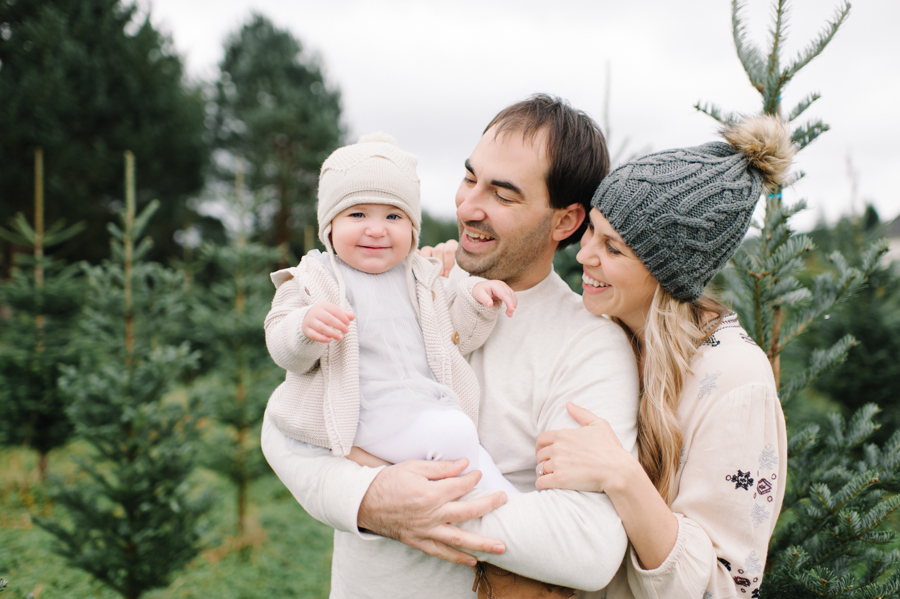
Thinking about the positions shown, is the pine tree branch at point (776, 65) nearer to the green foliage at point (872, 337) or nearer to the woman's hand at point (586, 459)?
the woman's hand at point (586, 459)

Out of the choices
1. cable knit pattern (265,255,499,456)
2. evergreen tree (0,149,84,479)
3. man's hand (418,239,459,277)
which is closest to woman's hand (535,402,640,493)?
cable knit pattern (265,255,499,456)

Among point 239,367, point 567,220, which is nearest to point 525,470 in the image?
point 567,220

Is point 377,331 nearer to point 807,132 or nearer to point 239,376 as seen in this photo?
point 807,132

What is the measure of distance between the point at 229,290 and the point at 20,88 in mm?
10189

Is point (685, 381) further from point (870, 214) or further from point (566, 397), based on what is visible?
point (870, 214)

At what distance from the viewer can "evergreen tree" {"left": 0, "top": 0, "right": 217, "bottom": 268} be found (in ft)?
35.7

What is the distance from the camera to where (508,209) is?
1.92 meters

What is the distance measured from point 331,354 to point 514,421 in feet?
2.14

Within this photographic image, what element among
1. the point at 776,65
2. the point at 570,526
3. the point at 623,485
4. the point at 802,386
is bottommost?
the point at 570,526

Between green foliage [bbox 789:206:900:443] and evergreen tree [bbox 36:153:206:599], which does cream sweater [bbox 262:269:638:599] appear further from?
green foliage [bbox 789:206:900:443]

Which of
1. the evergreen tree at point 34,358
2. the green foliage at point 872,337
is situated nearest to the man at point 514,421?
the green foliage at point 872,337

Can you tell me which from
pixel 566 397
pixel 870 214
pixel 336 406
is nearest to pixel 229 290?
pixel 336 406

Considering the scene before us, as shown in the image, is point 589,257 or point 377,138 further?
point 377,138

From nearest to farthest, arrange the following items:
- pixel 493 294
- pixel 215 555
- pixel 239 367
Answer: pixel 493 294
pixel 215 555
pixel 239 367
